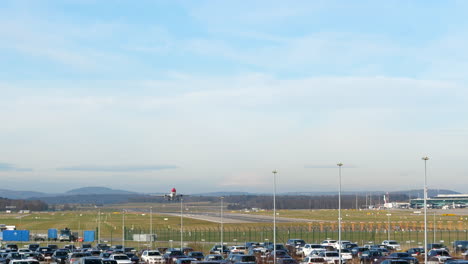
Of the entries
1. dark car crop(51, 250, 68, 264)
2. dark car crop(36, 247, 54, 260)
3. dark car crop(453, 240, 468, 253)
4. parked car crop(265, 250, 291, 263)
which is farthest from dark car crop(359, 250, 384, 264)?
dark car crop(36, 247, 54, 260)

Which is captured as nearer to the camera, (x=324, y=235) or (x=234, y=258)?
(x=234, y=258)

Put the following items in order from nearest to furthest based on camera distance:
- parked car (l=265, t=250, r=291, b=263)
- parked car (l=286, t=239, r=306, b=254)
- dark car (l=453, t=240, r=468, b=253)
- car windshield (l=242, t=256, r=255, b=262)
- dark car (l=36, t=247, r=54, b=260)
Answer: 1. car windshield (l=242, t=256, r=255, b=262)
2. parked car (l=265, t=250, r=291, b=263)
3. dark car (l=36, t=247, r=54, b=260)
4. dark car (l=453, t=240, r=468, b=253)
5. parked car (l=286, t=239, r=306, b=254)

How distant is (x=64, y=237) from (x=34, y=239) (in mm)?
5867

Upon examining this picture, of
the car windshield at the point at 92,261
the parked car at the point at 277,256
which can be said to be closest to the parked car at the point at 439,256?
the parked car at the point at 277,256

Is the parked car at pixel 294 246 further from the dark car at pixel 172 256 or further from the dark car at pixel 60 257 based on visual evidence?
the dark car at pixel 60 257

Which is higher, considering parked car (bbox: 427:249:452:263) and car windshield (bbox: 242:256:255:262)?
car windshield (bbox: 242:256:255:262)

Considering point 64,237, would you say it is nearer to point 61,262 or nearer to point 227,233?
point 227,233

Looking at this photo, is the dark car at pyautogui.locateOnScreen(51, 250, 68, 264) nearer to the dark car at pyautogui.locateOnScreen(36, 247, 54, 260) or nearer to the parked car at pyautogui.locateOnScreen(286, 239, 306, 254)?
the dark car at pyautogui.locateOnScreen(36, 247, 54, 260)

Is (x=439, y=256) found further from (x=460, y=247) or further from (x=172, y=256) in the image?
(x=172, y=256)

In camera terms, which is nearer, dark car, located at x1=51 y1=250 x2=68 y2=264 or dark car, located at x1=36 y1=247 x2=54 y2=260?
dark car, located at x1=51 y1=250 x2=68 y2=264

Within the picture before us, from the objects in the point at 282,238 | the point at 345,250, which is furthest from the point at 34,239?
the point at 345,250

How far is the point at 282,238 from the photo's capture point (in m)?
107

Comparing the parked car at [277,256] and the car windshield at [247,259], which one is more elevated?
the car windshield at [247,259]

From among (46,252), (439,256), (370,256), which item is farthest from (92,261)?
(439,256)
